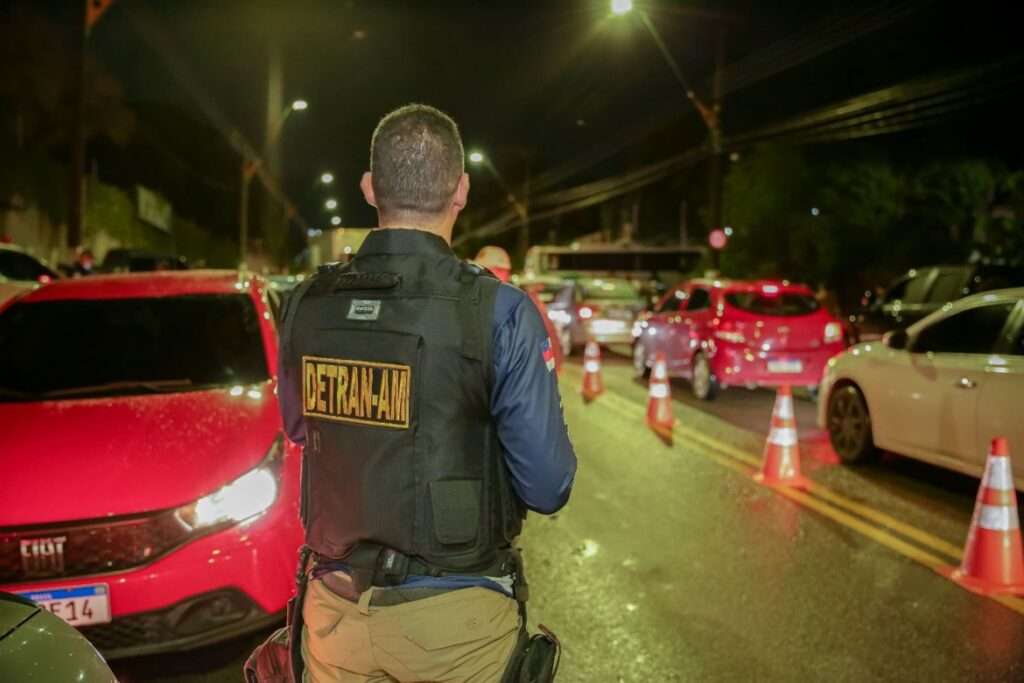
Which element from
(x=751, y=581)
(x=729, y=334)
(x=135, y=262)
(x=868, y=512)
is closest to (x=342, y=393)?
(x=751, y=581)

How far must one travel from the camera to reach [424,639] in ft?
6.47

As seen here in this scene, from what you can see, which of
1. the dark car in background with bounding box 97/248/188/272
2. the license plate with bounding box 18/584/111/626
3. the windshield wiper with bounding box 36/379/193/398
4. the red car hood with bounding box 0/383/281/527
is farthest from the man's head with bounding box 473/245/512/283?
the dark car in background with bounding box 97/248/188/272

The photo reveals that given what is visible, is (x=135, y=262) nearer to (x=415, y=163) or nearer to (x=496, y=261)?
(x=496, y=261)

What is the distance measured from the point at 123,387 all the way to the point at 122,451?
1004 mm

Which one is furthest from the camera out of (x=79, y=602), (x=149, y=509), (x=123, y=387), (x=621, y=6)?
(x=621, y=6)

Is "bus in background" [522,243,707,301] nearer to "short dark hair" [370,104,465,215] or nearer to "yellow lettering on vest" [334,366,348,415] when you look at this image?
"short dark hair" [370,104,465,215]

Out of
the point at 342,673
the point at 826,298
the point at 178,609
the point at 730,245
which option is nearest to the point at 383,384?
the point at 342,673

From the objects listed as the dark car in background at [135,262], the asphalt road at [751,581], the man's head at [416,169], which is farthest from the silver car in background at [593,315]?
the man's head at [416,169]

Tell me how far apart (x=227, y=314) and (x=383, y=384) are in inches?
157

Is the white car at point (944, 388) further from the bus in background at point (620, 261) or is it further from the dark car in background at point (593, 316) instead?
the bus in background at point (620, 261)

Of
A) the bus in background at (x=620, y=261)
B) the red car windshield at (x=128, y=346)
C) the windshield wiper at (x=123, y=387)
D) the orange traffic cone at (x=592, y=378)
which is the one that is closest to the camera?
the windshield wiper at (x=123, y=387)

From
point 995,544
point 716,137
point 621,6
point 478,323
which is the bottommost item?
point 995,544

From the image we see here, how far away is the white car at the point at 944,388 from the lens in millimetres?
6977

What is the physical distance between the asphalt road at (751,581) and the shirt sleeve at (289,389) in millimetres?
2305
